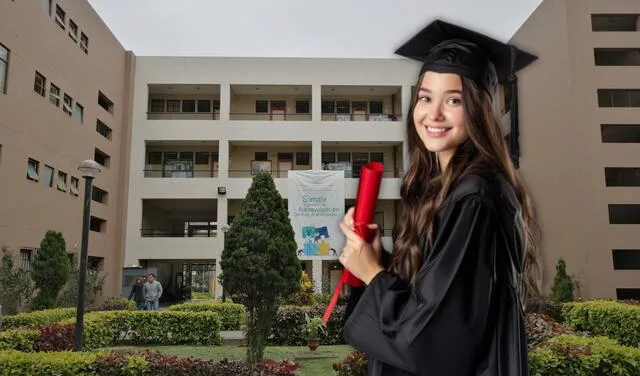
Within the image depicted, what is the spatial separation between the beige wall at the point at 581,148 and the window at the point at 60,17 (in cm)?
1999

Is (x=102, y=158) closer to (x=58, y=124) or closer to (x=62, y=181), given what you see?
(x=62, y=181)

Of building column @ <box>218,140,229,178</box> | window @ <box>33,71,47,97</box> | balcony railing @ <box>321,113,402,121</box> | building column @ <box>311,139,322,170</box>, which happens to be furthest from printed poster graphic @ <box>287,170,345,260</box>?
window @ <box>33,71,47,97</box>

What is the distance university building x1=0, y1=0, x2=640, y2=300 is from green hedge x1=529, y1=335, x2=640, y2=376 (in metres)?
11.7

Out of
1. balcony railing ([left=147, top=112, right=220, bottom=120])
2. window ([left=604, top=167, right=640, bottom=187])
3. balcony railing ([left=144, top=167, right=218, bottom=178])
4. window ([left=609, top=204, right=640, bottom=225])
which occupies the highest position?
balcony railing ([left=147, top=112, right=220, bottom=120])

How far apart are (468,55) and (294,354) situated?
10509mm

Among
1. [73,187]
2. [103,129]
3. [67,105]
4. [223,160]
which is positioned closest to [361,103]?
[223,160]

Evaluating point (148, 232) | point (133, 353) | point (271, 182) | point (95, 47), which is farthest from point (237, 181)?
point (133, 353)

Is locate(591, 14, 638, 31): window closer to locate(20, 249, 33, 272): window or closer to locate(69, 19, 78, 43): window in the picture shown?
locate(69, 19, 78, 43): window

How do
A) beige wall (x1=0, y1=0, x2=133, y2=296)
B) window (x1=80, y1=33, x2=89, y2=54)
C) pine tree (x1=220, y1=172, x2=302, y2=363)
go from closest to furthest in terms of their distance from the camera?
pine tree (x1=220, y1=172, x2=302, y2=363), beige wall (x1=0, y1=0, x2=133, y2=296), window (x1=80, y1=33, x2=89, y2=54)

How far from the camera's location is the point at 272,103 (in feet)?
108

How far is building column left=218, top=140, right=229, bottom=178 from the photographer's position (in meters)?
29.2

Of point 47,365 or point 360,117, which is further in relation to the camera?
point 360,117

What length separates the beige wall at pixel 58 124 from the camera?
61.0 ft

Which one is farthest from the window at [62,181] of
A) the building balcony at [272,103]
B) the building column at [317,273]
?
the building column at [317,273]
